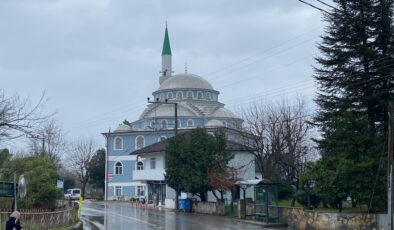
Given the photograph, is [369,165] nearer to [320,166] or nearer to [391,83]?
[320,166]

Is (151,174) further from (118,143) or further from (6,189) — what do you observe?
(6,189)

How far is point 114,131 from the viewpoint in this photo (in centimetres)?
10006

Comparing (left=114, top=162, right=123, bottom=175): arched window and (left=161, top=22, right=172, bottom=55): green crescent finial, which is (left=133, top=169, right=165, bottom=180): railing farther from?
(left=161, top=22, right=172, bottom=55): green crescent finial

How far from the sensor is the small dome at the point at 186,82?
107 metres

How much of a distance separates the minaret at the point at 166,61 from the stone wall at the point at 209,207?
71.9 metres

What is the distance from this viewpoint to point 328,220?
94.3 feet

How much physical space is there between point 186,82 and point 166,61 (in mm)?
16561

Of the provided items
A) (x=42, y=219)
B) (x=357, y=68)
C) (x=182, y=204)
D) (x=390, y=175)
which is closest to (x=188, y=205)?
(x=182, y=204)

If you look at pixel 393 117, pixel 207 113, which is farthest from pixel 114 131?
pixel 393 117

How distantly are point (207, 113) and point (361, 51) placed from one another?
70246mm

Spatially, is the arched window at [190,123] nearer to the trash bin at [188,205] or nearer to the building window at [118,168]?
the building window at [118,168]

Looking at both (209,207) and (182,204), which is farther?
(182,204)

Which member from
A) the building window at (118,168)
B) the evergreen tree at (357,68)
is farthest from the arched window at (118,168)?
the evergreen tree at (357,68)

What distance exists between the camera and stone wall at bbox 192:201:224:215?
1782 inches
